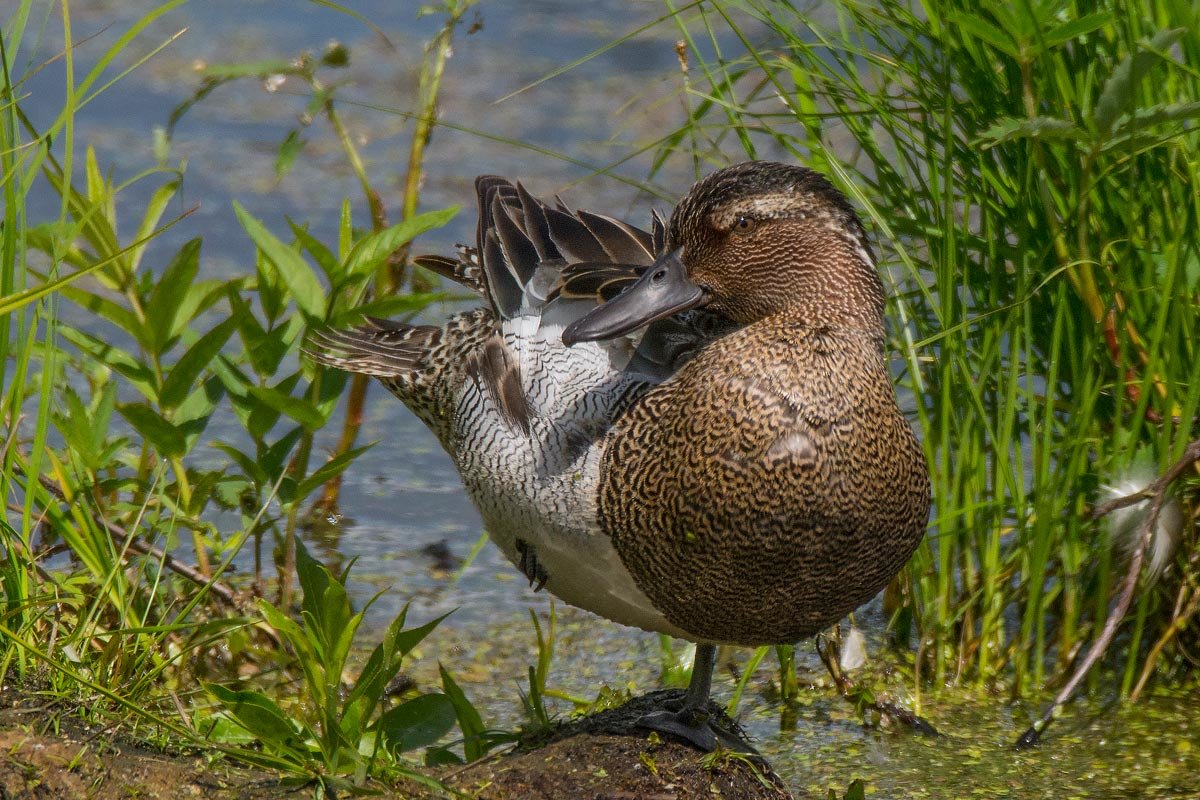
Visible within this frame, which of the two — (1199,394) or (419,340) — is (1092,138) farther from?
(419,340)

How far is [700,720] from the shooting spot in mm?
3252

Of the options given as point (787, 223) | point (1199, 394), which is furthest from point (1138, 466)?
point (787, 223)

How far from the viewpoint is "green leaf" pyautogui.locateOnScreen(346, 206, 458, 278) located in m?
3.67

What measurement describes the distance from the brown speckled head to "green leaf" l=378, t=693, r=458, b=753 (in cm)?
103

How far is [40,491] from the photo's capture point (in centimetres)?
295

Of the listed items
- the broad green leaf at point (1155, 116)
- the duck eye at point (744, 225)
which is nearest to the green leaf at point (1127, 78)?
the broad green leaf at point (1155, 116)

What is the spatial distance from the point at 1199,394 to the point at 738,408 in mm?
1301

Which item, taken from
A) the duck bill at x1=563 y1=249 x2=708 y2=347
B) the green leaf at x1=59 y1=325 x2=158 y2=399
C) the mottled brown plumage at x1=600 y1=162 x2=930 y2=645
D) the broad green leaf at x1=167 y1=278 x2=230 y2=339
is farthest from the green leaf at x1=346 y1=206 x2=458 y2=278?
the mottled brown plumage at x1=600 y1=162 x2=930 y2=645

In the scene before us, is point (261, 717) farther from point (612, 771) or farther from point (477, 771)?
point (612, 771)

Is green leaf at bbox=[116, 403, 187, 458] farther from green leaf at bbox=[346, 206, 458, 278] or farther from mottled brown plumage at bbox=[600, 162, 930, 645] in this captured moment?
mottled brown plumage at bbox=[600, 162, 930, 645]

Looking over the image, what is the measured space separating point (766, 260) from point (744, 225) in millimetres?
87

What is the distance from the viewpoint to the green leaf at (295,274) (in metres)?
3.61

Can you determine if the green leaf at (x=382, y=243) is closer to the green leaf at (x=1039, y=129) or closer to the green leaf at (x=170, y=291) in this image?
the green leaf at (x=170, y=291)

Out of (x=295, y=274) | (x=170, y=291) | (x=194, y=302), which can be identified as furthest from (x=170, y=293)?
(x=295, y=274)
